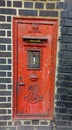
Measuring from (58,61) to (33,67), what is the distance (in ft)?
1.34

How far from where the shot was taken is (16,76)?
3.98 meters

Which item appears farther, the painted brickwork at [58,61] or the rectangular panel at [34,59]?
the rectangular panel at [34,59]

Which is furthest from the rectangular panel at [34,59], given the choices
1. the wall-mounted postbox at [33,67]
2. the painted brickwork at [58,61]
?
the painted brickwork at [58,61]

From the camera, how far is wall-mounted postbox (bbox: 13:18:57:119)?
3.86m

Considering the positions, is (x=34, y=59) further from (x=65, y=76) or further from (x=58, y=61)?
(x=65, y=76)

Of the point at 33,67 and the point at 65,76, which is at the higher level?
the point at 33,67

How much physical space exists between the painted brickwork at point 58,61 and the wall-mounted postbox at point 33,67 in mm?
84

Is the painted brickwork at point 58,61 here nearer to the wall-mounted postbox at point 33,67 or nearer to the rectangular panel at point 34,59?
the wall-mounted postbox at point 33,67

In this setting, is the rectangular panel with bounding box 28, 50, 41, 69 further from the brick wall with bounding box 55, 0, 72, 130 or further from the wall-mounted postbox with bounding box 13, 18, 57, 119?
the brick wall with bounding box 55, 0, 72, 130

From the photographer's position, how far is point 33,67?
3963 mm

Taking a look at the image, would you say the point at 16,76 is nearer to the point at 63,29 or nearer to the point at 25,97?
the point at 25,97

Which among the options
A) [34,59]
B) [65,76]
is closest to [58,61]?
[65,76]

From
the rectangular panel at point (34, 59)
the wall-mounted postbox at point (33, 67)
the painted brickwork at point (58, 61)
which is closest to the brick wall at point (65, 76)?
the painted brickwork at point (58, 61)

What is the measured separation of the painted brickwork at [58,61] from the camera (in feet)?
12.5
